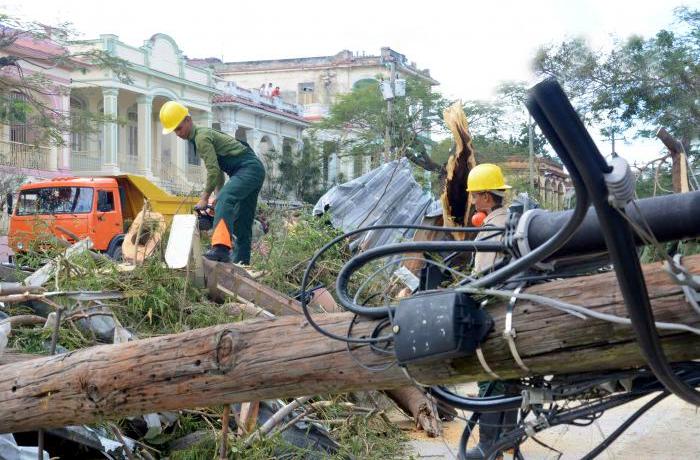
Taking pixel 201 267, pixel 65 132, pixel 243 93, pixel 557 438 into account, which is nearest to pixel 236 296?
pixel 201 267

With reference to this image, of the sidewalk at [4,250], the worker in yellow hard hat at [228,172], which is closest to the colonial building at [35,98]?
the sidewalk at [4,250]

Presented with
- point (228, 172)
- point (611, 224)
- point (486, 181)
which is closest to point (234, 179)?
point (228, 172)

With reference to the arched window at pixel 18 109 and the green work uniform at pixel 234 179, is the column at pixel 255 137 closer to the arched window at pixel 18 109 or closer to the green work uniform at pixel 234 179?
Result: the arched window at pixel 18 109

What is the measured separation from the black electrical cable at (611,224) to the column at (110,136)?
96.3 feet

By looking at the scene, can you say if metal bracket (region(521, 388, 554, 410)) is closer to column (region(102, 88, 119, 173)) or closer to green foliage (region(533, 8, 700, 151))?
green foliage (region(533, 8, 700, 151))

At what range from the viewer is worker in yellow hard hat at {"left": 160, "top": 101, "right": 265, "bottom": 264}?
777 centimetres

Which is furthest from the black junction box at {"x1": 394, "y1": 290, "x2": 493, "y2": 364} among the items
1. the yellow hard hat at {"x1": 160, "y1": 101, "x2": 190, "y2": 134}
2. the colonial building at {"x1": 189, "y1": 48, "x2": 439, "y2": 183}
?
the colonial building at {"x1": 189, "y1": 48, "x2": 439, "y2": 183}

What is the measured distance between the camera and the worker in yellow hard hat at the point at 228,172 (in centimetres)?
777

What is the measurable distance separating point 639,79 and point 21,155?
16828mm

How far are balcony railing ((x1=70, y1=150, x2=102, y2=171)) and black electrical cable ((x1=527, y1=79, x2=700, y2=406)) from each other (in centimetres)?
2927

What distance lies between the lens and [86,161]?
30.3 meters

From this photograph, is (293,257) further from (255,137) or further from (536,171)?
(255,137)

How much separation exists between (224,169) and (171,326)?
8.03 feet

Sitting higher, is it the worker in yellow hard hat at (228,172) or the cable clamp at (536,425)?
the worker in yellow hard hat at (228,172)
